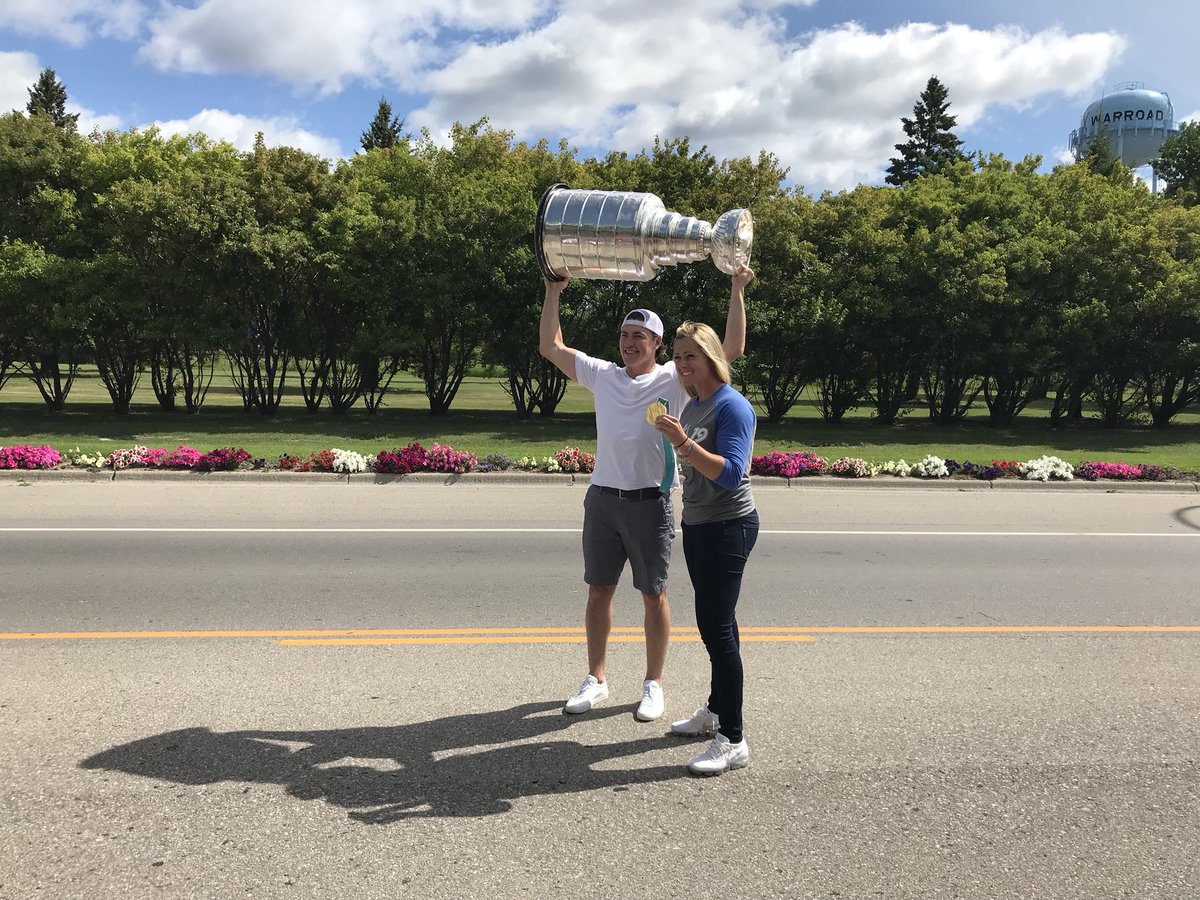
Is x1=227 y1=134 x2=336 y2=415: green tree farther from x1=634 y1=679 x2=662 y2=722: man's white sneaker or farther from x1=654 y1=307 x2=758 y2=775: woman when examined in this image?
x1=654 y1=307 x2=758 y2=775: woman

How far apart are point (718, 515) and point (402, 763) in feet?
5.66

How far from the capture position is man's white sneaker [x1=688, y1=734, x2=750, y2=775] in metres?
3.83

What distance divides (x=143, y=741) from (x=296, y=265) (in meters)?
19.1

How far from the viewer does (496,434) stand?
67.2 ft

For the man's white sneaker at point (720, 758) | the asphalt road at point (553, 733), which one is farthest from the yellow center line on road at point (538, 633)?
the man's white sneaker at point (720, 758)

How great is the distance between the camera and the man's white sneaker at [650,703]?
14.4ft

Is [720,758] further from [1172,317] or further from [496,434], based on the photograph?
[1172,317]

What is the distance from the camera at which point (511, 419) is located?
79.6 feet

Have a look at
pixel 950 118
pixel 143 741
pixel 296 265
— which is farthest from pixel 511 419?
pixel 950 118

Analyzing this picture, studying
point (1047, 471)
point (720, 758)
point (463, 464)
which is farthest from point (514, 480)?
point (720, 758)

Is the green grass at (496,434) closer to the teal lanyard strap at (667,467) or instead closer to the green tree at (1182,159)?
the teal lanyard strap at (667,467)

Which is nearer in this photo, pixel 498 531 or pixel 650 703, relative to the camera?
pixel 650 703

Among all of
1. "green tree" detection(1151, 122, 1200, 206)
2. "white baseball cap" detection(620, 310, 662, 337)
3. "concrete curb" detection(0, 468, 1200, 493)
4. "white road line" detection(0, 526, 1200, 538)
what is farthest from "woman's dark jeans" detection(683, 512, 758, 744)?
"green tree" detection(1151, 122, 1200, 206)

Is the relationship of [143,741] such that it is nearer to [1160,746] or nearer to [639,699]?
[639,699]
